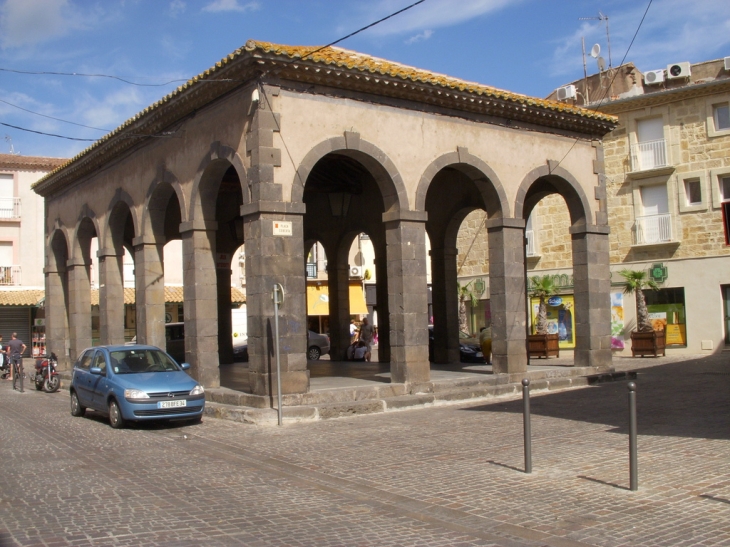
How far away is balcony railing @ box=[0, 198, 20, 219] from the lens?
40.8m

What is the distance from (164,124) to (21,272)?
87.9 ft

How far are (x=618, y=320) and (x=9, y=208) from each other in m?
30.5

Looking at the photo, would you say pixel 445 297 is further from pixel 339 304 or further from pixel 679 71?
pixel 679 71

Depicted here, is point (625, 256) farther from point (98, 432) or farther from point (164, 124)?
point (98, 432)

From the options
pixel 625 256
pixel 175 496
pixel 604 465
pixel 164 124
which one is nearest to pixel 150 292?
pixel 164 124

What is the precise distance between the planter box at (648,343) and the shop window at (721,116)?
291 inches

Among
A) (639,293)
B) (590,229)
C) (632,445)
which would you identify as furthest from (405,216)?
(639,293)

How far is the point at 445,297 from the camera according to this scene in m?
21.3

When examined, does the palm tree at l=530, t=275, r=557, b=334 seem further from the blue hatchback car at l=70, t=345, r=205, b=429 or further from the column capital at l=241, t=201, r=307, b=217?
the blue hatchback car at l=70, t=345, r=205, b=429

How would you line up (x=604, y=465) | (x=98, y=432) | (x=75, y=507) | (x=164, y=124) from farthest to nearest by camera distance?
(x=164, y=124) < (x=98, y=432) < (x=604, y=465) < (x=75, y=507)

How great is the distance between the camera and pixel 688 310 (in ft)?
91.0

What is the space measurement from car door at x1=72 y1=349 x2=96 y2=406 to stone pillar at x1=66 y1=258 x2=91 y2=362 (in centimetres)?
847

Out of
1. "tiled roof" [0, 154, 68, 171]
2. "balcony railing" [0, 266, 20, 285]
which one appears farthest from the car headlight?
"tiled roof" [0, 154, 68, 171]

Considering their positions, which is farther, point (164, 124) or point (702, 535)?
point (164, 124)
